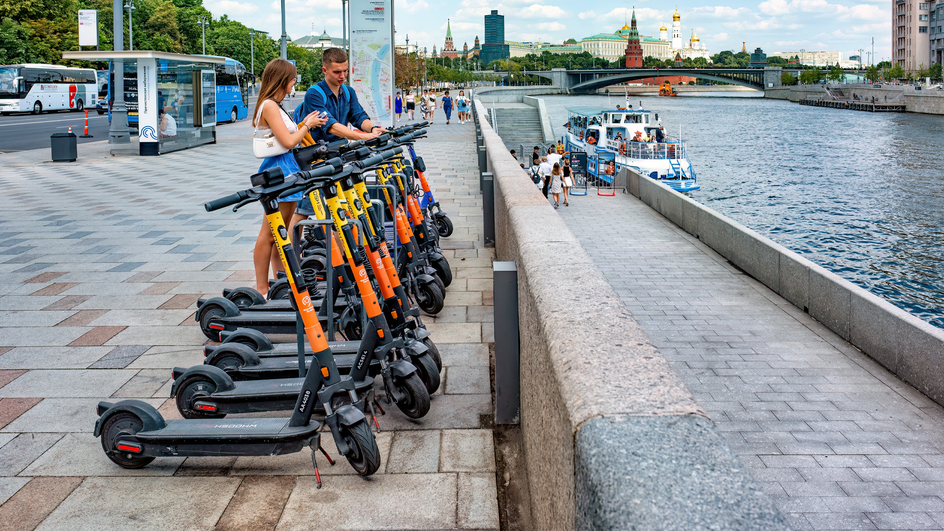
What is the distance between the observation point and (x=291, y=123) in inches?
199

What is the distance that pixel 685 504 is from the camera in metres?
1.33

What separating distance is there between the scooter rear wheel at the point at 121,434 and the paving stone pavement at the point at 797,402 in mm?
1959

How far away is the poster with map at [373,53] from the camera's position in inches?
457

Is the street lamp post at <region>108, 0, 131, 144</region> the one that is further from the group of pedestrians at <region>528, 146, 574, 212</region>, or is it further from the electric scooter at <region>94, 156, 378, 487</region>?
the electric scooter at <region>94, 156, 378, 487</region>

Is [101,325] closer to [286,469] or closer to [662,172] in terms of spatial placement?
[286,469]

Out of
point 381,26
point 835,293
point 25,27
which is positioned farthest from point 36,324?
point 25,27

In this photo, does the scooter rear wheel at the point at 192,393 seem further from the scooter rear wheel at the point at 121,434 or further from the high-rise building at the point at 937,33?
the high-rise building at the point at 937,33

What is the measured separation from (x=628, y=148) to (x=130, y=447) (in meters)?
27.2

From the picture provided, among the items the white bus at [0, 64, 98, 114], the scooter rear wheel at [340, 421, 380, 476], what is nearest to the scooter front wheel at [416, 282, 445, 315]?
the scooter rear wheel at [340, 421, 380, 476]

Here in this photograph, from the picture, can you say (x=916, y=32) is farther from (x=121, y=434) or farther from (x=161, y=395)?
(x=121, y=434)

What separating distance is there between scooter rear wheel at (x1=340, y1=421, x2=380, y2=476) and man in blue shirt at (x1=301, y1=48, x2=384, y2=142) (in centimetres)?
257

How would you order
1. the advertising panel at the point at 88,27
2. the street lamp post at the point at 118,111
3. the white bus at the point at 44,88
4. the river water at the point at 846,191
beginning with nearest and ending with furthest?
1. the river water at the point at 846,191
2. the street lamp post at the point at 118,111
3. the advertising panel at the point at 88,27
4. the white bus at the point at 44,88

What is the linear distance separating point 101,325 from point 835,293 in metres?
6.39

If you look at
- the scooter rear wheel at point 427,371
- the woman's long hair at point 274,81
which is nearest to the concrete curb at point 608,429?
the scooter rear wheel at point 427,371
